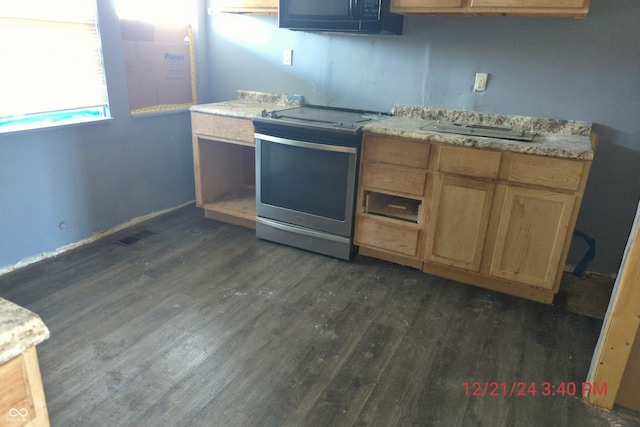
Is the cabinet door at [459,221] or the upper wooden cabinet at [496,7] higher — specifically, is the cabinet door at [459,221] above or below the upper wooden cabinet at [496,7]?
below

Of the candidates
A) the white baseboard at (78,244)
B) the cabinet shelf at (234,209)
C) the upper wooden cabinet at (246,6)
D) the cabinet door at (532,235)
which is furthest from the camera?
the cabinet shelf at (234,209)

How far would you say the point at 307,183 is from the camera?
287 cm

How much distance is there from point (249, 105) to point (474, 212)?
1.91m

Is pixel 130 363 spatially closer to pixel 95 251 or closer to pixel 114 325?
pixel 114 325

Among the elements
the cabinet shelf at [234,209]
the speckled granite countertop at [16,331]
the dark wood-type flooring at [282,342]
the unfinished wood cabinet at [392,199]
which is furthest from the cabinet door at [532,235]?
the speckled granite countertop at [16,331]

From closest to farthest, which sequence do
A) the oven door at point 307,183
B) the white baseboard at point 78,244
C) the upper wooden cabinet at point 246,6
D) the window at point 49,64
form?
the window at point 49,64, the white baseboard at point 78,244, the oven door at point 307,183, the upper wooden cabinet at point 246,6

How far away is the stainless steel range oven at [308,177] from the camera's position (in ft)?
8.84

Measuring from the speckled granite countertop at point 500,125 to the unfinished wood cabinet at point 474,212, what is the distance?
0.04 metres

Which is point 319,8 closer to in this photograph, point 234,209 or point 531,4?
point 531,4

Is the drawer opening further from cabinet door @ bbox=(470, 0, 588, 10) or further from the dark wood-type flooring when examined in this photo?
cabinet door @ bbox=(470, 0, 588, 10)

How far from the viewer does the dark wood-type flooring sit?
1.69 metres

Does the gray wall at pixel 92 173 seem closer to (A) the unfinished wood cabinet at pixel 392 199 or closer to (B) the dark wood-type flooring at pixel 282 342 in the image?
(B) the dark wood-type flooring at pixel 282 342

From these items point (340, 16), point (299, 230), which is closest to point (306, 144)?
point (299, 230)

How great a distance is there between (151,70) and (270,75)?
884 mm
